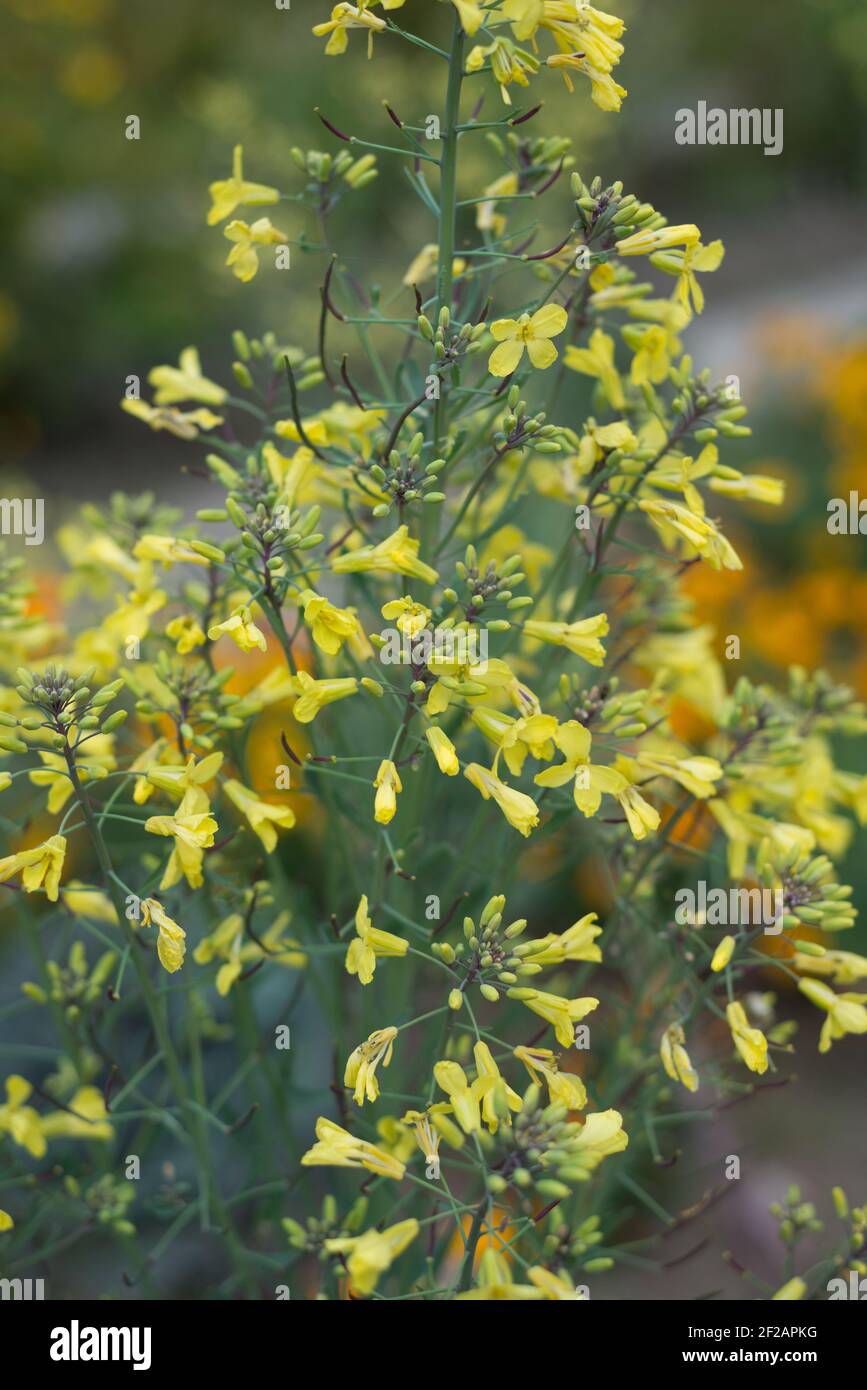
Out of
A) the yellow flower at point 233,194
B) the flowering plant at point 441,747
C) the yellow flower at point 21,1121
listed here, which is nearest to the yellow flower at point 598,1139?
the flowering plant at point 441,747

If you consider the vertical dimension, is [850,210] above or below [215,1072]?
above

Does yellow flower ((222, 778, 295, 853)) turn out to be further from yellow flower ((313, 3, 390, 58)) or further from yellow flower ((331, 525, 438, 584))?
yellow flower ((313, 3, 390, 58))

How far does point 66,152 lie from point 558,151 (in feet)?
21.6

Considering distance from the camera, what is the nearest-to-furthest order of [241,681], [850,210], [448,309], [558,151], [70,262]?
[448,309], [558,151], [241,681], [70,262], [850,210]

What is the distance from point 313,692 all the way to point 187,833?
0.16 meters

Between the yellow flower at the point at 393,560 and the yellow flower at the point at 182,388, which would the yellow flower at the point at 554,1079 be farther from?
the yellow flower at the point at 182,388

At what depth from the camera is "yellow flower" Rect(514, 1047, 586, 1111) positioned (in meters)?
0.96

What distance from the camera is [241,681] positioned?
231cm

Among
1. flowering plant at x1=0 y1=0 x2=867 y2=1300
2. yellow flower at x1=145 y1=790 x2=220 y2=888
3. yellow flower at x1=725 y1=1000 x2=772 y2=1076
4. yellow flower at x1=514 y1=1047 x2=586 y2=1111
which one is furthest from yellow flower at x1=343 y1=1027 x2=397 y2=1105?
yellow flower at x1=725 y1=1000 x2=772 y2=1076

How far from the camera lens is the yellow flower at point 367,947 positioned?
96cm

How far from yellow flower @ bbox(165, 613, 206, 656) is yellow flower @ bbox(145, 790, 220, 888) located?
0.16 metres

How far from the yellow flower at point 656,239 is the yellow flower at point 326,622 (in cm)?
41
